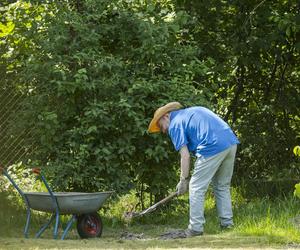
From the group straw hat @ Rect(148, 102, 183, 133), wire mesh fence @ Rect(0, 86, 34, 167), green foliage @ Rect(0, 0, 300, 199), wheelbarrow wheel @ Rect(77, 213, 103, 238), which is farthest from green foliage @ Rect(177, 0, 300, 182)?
wheelbarrow wheel @ Rect(77, 213, 103, 238)

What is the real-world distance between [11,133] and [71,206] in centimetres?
172

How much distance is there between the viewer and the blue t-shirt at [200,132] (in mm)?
7801

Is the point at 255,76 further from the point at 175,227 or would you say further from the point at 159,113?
the point at 159,113

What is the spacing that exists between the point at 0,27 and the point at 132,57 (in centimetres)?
177

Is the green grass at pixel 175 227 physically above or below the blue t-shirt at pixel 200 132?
below

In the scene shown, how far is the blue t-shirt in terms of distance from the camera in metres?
7.80

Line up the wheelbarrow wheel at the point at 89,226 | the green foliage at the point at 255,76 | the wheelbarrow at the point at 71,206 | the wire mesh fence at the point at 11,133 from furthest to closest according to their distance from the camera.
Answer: the green foliage at the point at 255,76 < the wire mesh fence at the point at 11,133 < the wheelbarrow wheel at the point at 89,226 < the wheelbarrow at the point at 71,206

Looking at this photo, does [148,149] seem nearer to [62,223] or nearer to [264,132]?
[62,223]

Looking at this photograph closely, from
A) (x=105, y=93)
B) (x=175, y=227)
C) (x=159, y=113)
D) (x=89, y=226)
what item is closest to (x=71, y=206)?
(x=89, y=226)

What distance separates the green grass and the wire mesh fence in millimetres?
582

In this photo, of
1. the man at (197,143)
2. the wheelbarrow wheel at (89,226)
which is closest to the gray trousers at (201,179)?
the man at (197,143)

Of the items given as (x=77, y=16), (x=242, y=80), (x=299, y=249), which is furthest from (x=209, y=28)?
(x=299, y=249)

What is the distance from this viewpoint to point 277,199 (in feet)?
33.0

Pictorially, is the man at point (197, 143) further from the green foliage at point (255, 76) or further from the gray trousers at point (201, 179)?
the green foliage at point (255, 76)
